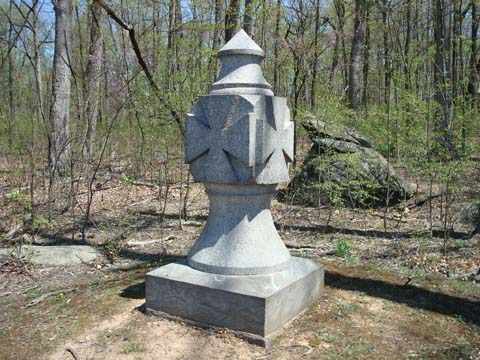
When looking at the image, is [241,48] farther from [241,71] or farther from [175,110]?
[175,110]

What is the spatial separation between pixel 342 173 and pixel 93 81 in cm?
463

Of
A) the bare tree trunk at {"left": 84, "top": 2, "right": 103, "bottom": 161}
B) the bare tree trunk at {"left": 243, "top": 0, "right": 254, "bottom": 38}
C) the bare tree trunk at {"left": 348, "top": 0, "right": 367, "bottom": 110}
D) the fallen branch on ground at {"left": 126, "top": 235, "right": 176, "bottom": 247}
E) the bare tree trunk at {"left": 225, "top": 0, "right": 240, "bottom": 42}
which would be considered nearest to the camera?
the fallen branch on ground at {"left": 126, "top": 235, "right": 176, "bottom": 247}

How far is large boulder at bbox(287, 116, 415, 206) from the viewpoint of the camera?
7.66 metres

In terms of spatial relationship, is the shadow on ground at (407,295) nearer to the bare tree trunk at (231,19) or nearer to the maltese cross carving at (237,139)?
Answer: the maltese cross carving at (237,139)

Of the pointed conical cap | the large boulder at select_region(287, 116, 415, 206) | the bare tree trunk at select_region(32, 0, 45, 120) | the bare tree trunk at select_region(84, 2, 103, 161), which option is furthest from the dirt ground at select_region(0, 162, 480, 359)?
the pointed conical cap

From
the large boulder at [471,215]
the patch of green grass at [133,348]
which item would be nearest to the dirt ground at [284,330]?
the patch of green grass at [133,348]

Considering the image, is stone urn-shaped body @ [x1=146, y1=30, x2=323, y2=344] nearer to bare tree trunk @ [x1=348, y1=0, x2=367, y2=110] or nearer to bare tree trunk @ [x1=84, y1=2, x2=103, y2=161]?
bare tree trunk @ [x1=84, y1=2, x2=103, y2=161]

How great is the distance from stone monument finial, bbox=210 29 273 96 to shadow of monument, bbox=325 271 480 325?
1993mm

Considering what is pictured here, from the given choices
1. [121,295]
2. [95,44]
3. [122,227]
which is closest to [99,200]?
[122,227]

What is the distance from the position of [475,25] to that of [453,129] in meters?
10.7

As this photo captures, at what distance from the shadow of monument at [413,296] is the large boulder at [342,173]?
318 centimetres

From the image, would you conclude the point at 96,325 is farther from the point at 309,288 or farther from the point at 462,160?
the point at 462,160

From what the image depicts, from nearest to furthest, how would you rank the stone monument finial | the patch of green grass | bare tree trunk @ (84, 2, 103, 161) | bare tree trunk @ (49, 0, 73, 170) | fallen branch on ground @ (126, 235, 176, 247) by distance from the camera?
the patch of green grass < the stone monument finial < fallen branch on ground @ (126, 235, 176, 247) < bare tree trunk @ (84, 2, 103, 161) < bare tree trunk @ (49, 0, 73, 170)

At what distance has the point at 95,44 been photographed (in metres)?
9.38
